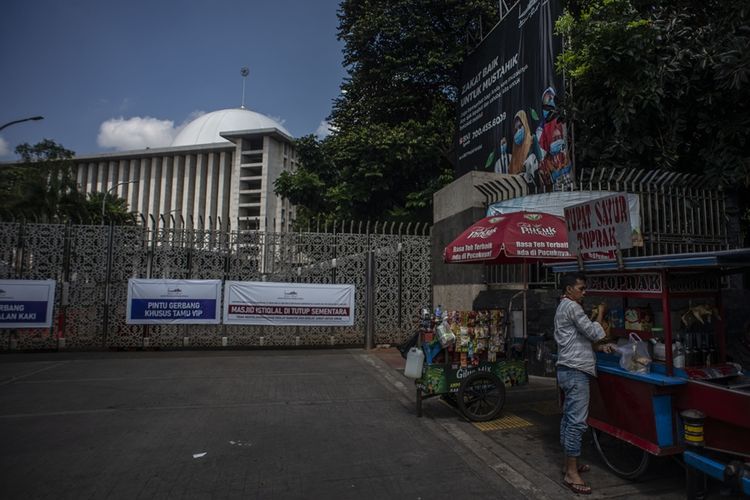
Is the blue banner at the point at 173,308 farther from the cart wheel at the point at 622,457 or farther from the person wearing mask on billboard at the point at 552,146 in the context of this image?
the cart wheel at the point at 622,457

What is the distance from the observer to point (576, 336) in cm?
450

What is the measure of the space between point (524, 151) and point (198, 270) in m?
9.05

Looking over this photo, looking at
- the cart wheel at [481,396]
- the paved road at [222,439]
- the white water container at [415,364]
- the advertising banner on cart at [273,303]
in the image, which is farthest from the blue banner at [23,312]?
the cart wheel at [481,396]

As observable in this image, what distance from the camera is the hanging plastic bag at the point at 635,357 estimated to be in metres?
4.37

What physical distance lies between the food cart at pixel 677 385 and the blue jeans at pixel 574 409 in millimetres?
380

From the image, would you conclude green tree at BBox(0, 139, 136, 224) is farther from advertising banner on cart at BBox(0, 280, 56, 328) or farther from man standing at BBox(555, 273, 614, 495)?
man standing at BBox(555, 273, 614, 495)

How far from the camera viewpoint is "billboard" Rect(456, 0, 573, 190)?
10906 millimetres

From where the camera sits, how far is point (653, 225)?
27.2 ft

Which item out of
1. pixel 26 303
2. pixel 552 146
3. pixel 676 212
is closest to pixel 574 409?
pixel 676 212

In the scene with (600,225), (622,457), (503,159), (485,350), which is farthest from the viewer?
(503,159)

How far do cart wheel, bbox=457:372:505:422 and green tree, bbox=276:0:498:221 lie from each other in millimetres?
12137

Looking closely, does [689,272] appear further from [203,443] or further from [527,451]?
[203,443]

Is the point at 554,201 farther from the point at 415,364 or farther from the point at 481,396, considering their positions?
the point at 415,364

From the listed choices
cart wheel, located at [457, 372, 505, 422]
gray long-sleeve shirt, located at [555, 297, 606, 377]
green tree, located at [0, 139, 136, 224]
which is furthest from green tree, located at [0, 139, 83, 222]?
A: gray long-sleeve shirt, located at [555, 297, 606, 377]
